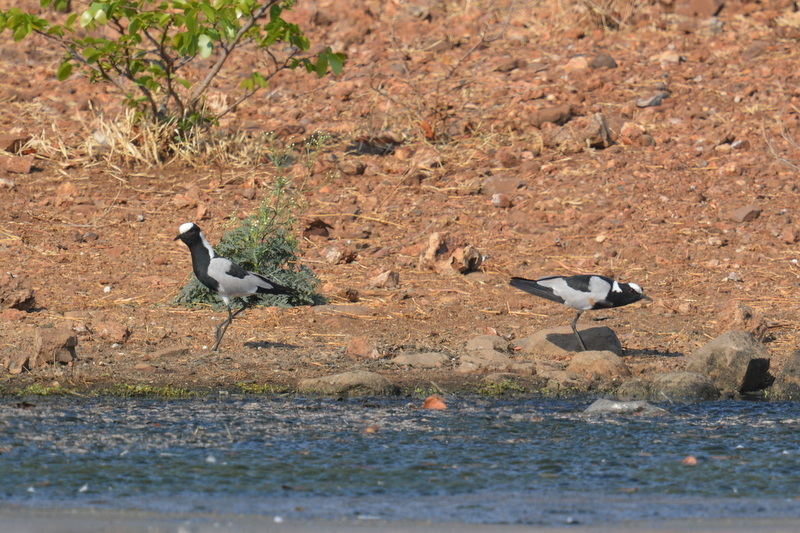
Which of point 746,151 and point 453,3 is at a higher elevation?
point 453,3

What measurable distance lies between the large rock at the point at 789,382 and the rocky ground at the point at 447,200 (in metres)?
0.68

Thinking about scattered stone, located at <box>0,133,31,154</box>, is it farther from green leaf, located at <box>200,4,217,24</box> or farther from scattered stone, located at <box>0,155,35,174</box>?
green leaf, located at <box>200,4,217,24</box>

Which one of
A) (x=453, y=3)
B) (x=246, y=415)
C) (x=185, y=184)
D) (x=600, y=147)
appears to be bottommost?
(x=246, y=415)

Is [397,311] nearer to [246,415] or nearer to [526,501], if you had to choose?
[246,415]

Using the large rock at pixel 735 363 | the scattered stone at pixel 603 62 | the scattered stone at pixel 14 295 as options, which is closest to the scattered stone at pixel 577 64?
the scattered stone at pixel 603 62

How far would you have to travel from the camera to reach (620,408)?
655cm

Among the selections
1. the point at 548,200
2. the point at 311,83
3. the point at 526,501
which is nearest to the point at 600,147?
the point at 548,200

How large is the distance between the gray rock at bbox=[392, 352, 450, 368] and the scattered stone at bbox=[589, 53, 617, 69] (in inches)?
300

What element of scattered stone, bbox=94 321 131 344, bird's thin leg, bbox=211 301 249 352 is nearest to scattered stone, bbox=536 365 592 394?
bird's thin leg, bbox=211 301 249 352

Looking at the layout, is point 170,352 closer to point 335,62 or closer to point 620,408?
point 620,408

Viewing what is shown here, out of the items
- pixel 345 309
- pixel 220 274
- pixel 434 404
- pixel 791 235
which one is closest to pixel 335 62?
pixel 345 309

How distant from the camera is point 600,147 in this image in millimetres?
12758

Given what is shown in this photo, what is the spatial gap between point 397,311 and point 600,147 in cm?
463

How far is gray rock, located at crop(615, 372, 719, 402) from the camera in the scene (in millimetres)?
7086
